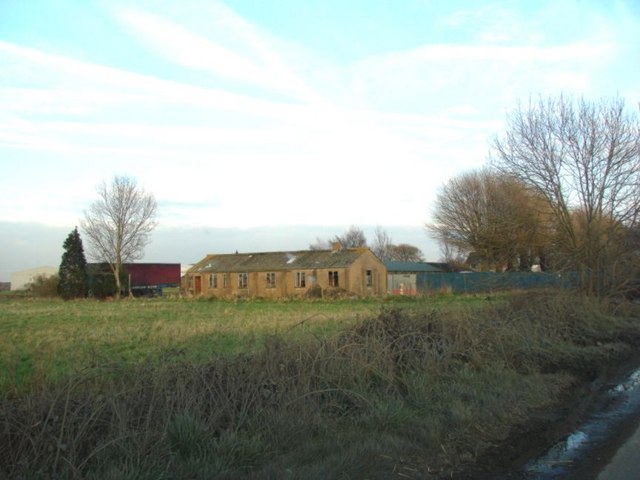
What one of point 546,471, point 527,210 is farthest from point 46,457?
point 527,210

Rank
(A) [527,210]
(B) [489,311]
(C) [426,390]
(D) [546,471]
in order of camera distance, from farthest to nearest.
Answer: (A) [527,210]
(B) [489,311]
(C) [426,390]
(D) [546,471]

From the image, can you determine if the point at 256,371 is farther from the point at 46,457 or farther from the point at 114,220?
the point at 114,220

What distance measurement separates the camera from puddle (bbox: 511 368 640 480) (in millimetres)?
5895

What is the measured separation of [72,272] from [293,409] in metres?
57.7

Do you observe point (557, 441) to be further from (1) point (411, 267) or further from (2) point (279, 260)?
(1) point (411, 267)

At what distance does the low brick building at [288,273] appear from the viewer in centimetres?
5453

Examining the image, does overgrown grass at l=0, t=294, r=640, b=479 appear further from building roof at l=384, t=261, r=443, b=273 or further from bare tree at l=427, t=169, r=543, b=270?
building roof at l=384, t=261, r=443, b=273

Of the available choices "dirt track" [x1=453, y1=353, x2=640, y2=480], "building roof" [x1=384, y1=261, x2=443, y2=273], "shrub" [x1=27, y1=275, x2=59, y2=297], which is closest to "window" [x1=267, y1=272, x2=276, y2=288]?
"building roof" [x1=384, y1=261, x2=443, y2=273]

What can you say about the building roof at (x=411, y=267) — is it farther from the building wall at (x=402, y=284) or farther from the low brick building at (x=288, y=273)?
the low brick building at (x=288, y=273)

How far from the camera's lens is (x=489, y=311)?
1413 cm

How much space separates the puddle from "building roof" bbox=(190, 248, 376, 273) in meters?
44.3

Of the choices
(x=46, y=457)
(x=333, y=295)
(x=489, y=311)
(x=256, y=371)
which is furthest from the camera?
(x=333, y=295)

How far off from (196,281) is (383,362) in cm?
5860

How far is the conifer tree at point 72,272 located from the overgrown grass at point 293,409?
54484 mm
